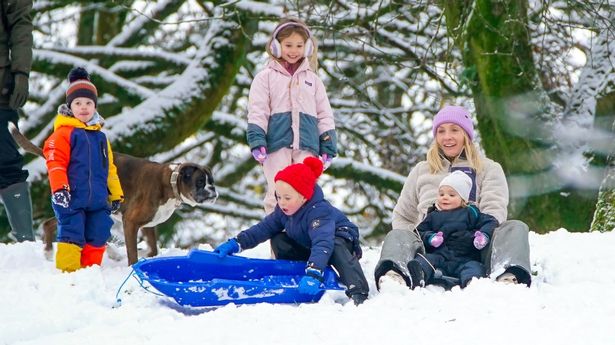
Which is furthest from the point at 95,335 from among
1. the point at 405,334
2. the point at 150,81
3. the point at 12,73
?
the point at 150,81

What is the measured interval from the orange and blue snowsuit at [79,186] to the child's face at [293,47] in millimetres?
1433

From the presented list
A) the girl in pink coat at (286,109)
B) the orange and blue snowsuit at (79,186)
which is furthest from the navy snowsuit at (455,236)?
the orange and blue snowsuit at (79,186)

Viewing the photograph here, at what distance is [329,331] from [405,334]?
340mm

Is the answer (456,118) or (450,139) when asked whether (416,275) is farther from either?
(456,118)

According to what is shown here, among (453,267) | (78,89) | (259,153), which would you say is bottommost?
(453,267)

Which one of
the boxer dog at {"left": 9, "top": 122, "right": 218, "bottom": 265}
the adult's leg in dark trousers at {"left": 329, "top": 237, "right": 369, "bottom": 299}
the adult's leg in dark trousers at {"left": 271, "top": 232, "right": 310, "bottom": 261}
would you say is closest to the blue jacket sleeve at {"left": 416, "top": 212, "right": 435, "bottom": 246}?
the adult's leg in dark trousers at {"left": 329, "top": 237, "right": 369, "bottom": 299}

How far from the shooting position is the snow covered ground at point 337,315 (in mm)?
3828

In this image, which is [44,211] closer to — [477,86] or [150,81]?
[150,81]

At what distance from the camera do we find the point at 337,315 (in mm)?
4301

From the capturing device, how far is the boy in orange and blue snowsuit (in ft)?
19.1

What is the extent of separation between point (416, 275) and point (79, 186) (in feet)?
7.57

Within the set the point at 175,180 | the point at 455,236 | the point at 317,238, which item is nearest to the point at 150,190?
the point at 175,180

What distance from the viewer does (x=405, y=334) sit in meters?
3.84

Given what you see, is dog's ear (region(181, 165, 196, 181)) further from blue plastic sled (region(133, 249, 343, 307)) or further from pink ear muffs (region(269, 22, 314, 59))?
blue plastic sled (region(133, 249, 343, 307))
